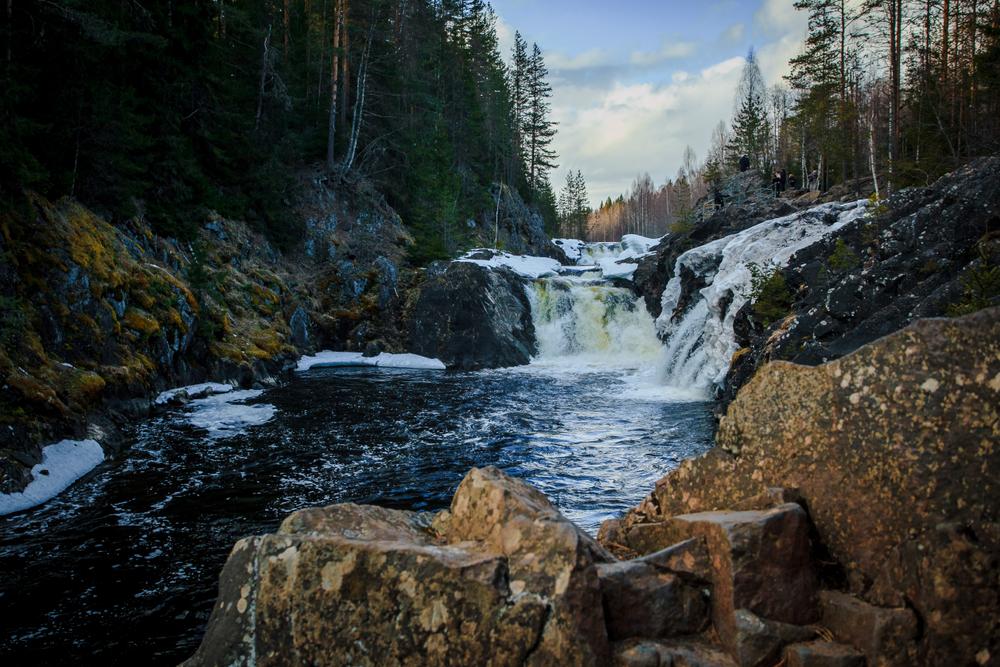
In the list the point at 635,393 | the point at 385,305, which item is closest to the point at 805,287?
the point at 635,393

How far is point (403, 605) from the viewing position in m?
2.88

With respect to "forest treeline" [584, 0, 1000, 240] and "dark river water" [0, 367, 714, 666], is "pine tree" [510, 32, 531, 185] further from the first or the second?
"dark river water" [0, 367, 714, 666]

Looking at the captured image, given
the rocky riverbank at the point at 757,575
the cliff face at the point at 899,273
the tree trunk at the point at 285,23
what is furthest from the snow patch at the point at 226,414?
the tree trunk at the point at 285,23

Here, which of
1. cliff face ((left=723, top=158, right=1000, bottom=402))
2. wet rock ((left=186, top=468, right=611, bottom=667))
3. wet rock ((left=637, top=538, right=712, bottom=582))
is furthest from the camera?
cliff face ((left=723, top=158, right=1000, bottom=402))

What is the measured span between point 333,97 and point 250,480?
92.9 feet

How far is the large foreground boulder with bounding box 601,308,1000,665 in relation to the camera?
104 inches

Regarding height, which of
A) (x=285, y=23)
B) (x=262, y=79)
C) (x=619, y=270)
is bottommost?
(x=619, y=270)

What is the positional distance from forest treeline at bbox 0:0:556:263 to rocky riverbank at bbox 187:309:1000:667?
38.9ft

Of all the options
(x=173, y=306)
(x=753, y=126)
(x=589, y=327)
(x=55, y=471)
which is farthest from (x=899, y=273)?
(x=753, y=126)

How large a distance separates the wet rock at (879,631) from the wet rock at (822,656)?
6 cm

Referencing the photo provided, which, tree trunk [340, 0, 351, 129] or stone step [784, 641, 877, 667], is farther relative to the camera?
tree trunk [340, 0, 351, 129]

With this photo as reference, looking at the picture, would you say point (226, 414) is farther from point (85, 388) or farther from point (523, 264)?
point (523, 264)

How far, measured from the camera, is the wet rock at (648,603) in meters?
3.05

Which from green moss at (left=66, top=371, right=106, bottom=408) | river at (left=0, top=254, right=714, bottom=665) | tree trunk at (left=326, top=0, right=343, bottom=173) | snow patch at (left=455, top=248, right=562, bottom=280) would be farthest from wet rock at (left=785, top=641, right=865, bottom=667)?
tree trunk at (left=326, top=0, right=343, bottom=173)
